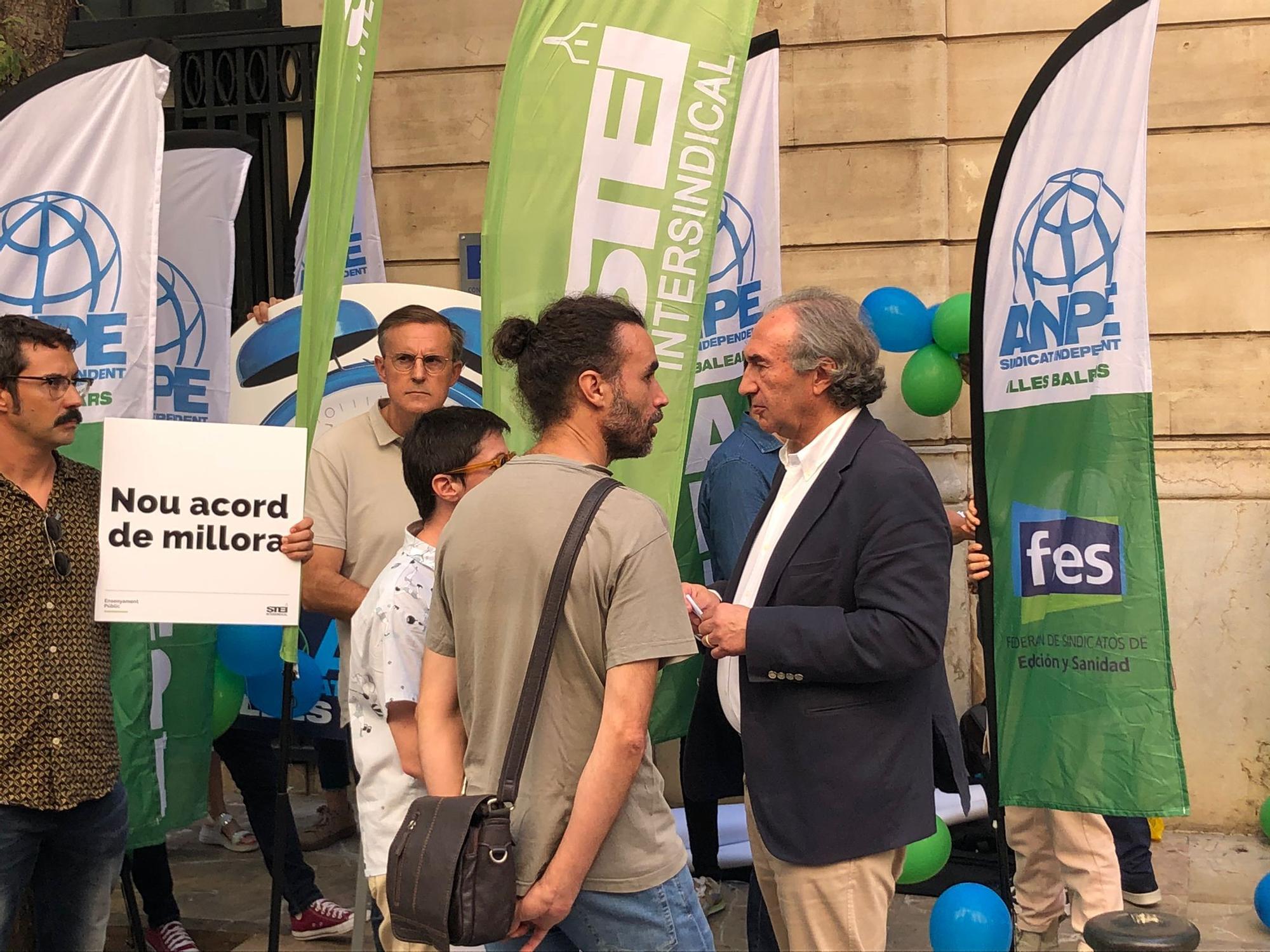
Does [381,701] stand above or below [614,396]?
below

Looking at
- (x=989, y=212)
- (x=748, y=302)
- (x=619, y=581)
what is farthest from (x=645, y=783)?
(x=748, y=302)

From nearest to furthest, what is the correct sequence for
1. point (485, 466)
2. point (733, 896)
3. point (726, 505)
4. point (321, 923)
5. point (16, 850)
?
point (485, 466)
point (16, 850)
point (726, 505)
point (321, 923)
point (733, 896)

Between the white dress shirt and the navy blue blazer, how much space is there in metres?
0.07

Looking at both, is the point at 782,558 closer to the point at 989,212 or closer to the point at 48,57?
the point at 989,212

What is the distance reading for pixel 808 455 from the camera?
10.00ft

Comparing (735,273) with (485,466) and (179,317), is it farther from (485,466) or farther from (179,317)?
(485,466)

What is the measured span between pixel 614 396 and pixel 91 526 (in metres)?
1.86

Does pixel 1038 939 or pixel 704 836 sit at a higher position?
pixel 704 836

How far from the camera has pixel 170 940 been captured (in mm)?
4695

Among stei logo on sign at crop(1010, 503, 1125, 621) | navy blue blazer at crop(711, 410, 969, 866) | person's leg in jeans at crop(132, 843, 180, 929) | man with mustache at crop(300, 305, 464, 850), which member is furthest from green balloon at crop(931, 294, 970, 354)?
person's leg in jeans at crop(132, 843, 180, 929)

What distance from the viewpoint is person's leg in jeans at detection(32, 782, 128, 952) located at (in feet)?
11.3

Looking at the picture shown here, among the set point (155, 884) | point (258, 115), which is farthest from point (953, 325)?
point (258, 115)

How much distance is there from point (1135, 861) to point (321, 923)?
9.72 ft

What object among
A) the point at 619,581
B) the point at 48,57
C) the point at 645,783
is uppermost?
the point at 48,57
